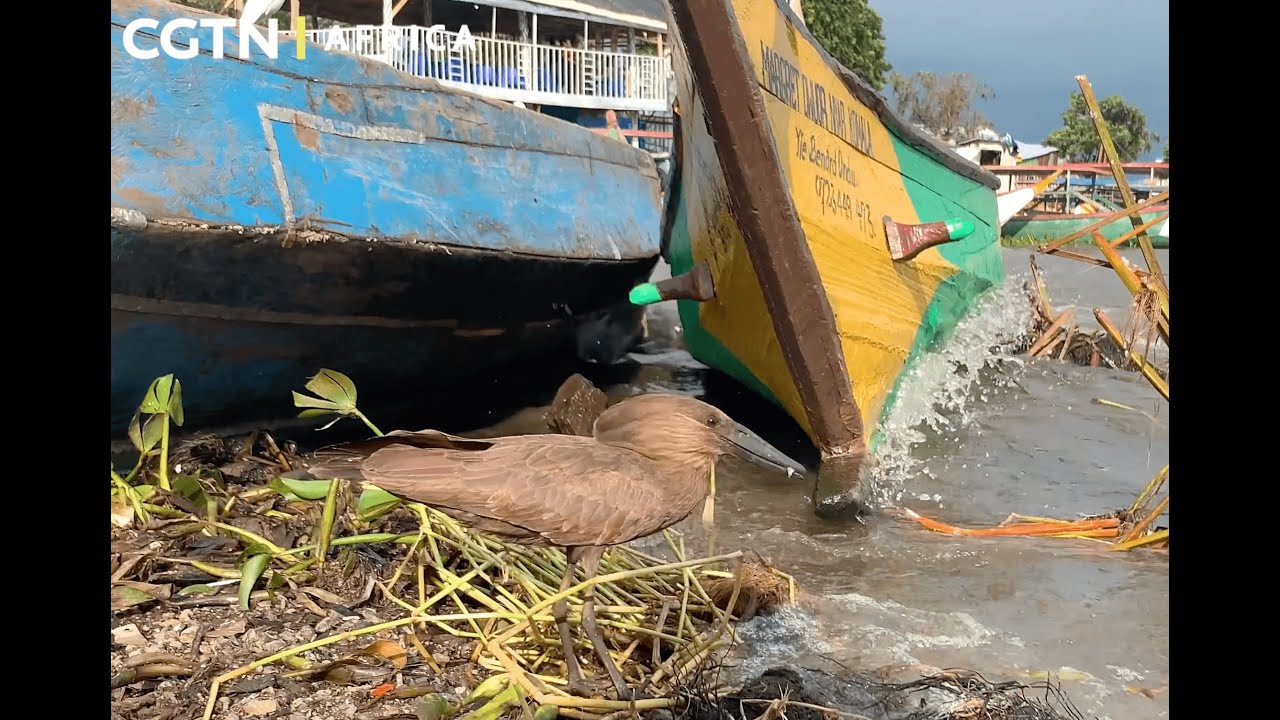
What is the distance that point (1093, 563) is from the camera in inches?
153

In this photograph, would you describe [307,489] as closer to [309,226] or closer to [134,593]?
[134,593]

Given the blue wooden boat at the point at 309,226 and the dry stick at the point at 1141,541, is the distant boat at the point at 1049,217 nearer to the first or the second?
the blue wooden boat at the point at 309,226

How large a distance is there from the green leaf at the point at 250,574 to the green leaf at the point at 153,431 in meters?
1.00

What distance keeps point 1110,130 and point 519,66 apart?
3773 cm

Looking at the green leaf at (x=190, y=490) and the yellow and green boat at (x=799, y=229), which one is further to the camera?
the yellow and green boat at (x=799, y=229)

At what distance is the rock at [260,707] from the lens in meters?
2.26

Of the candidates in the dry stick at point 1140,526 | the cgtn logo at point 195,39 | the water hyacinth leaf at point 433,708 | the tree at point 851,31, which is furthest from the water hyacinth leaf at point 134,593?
the tree at point 851,31

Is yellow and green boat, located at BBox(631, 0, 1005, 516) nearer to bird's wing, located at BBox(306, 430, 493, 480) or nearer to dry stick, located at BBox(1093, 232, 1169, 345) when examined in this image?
dry stick, located at BBox(1093, 232, 1169, 345)

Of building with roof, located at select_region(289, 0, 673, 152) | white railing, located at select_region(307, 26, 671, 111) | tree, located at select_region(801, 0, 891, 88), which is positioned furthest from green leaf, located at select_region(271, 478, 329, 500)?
tree, located at select_region(801, 0, 891, 88)

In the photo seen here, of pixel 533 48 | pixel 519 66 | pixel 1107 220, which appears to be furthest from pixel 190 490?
pixel 533 48
